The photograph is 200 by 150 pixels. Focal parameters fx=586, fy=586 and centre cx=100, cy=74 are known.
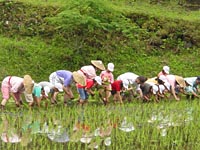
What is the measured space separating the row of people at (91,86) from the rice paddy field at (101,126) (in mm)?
203

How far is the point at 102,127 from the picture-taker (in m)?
7.86

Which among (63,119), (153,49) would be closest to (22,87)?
(63,119)

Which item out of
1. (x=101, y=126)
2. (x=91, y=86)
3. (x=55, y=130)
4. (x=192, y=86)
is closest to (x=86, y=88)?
(x=91, y=86)

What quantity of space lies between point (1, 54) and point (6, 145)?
5.18m

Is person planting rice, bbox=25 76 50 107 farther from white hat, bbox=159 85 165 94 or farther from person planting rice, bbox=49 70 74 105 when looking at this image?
Answer: white hat, bbox=159 85 165 94

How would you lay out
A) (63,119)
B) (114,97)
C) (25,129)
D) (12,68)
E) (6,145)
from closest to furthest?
(6,145)
(25,129)
(63,119)
(114,97)
(12,68)

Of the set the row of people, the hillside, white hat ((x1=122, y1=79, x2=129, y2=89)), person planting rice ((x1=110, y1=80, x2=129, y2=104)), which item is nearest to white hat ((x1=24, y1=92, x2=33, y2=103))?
the row of people

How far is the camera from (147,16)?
45.2ft

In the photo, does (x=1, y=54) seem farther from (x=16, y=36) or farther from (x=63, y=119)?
(x=63, y=119)

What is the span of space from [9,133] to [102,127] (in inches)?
50.8

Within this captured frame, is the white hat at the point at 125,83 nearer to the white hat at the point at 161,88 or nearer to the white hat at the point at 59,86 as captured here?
the white hat at the point at 161,88

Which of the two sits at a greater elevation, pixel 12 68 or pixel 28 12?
pixel 28 12

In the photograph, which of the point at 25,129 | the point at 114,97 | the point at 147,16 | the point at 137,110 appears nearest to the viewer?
the point at 25,129

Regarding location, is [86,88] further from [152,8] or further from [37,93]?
[152,8]
